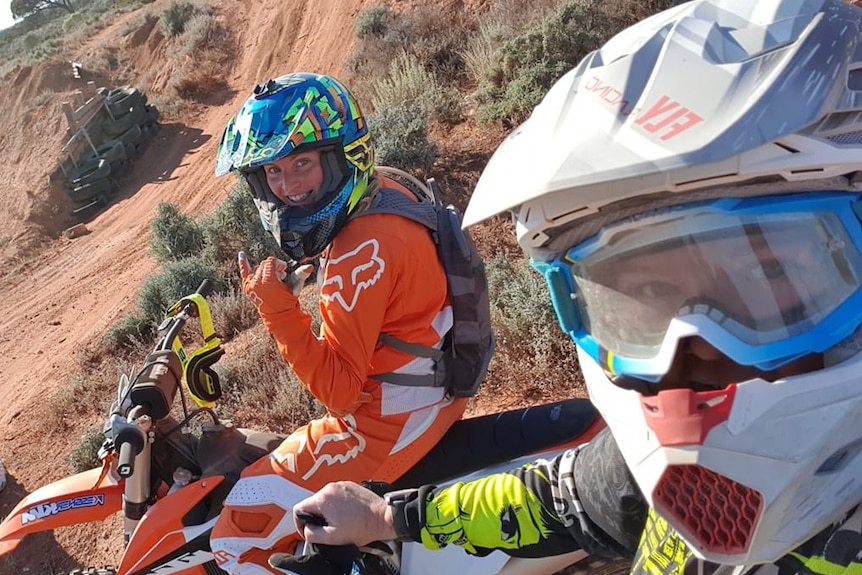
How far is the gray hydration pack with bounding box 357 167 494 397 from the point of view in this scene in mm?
2600

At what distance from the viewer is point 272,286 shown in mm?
2527

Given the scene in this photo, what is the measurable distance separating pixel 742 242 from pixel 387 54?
11.6 meters

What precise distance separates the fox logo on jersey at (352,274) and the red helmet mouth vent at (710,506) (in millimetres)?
1370

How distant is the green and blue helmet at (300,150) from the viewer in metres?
2.68

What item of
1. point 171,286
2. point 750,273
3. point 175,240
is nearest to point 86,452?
point 171,286

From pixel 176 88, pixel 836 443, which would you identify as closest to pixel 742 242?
pixel 836 443

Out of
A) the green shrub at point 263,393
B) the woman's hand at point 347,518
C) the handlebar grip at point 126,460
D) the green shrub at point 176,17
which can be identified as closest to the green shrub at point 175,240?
the green shrub at point 263,393

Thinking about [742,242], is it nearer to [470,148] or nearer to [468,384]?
Answer: [468,384]

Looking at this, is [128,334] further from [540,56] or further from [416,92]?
[540,56]

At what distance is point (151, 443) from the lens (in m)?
2.86

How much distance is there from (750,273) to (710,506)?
0.40 m

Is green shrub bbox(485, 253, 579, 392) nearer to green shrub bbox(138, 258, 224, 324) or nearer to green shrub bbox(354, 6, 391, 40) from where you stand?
green shrub bbox(138, 258, 224, 324)

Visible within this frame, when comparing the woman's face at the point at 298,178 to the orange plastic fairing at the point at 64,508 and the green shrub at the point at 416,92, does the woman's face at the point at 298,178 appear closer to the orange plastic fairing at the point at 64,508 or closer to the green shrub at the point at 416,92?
the orange plastic fairing at the point at 64,508

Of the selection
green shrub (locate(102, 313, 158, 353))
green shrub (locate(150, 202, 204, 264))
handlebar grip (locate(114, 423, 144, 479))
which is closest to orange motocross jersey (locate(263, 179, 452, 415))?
handlebar grip (locate(114, 423, 144, 479))
